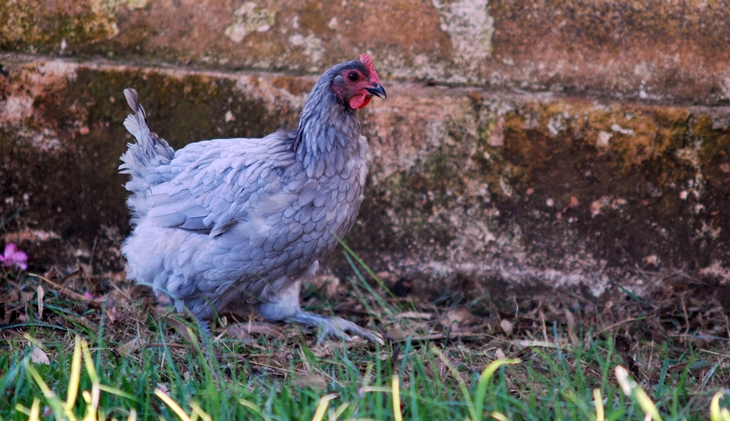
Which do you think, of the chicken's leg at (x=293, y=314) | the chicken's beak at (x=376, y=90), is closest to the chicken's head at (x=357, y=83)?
the chicken's beak at (x=376, y=90)

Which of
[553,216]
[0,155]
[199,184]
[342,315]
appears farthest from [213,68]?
[553,216]

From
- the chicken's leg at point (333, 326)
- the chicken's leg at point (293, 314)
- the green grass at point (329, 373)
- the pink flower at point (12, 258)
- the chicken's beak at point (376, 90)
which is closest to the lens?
the green grass at point (329, 373)

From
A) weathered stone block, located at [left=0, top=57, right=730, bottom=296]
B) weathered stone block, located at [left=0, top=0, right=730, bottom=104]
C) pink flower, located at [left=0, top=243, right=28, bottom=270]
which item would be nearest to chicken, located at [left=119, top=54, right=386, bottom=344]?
weathered stone block, located at [left=0, top=57, right=730, bottom=296]

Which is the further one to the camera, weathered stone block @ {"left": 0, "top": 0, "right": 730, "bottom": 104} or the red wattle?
weathered stone block @ {"left": 0, "top": 0, "right": 730, "bottom": 104}

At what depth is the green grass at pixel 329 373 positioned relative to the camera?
67.2 inches

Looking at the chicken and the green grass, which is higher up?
the chicken

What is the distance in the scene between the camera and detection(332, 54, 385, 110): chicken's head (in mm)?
2436

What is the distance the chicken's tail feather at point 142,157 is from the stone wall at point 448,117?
34cm

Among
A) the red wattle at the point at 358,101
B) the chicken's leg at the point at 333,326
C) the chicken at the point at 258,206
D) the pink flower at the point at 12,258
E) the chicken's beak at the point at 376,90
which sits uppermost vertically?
the chicken's beak at the point at 376,90

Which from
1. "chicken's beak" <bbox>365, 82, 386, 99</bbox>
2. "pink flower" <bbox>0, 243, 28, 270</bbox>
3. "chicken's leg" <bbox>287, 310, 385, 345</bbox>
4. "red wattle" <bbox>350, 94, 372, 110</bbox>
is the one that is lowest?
"chicken's leg" <bbox>287, 310, 385, 345</bbox>

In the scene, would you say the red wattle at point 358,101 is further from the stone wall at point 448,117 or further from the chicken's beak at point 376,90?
the stone wall at point 448,117

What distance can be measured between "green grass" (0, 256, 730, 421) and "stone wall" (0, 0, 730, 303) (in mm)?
395

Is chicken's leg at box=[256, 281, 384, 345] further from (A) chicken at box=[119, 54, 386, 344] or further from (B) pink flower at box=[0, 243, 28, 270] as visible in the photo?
(B) pink flower at box=[0, 243, 28, 270]

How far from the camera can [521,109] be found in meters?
3.04
